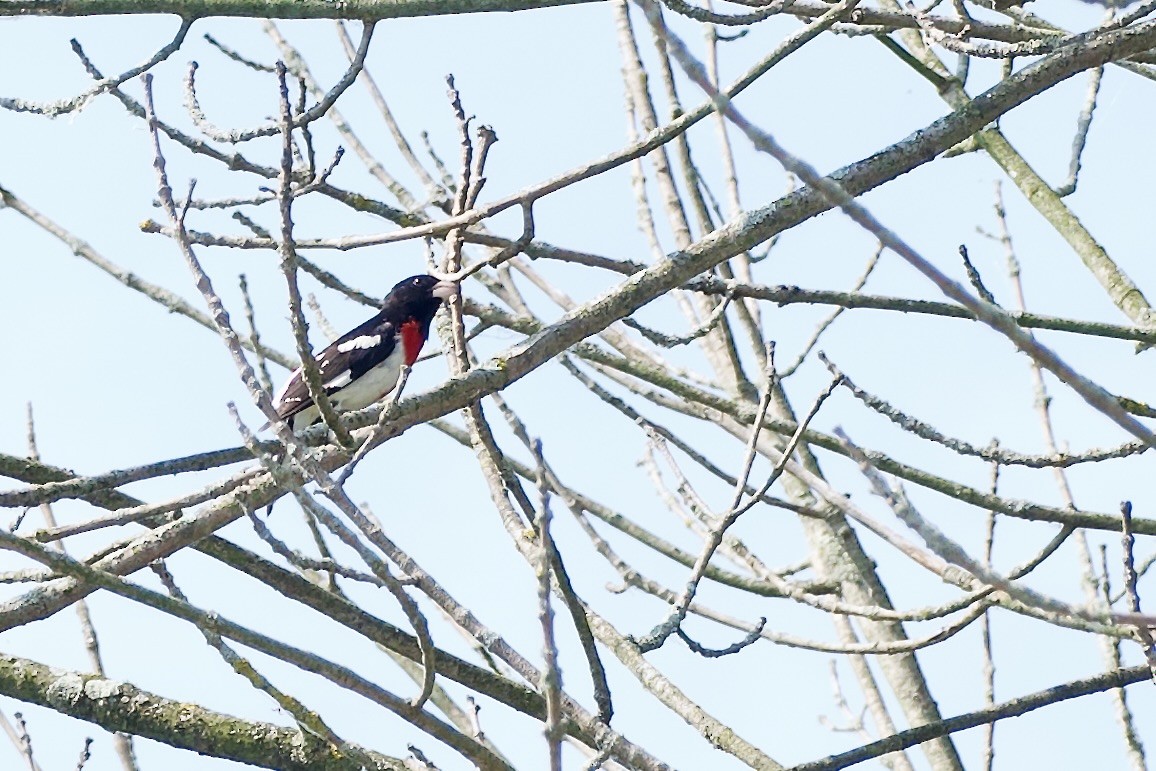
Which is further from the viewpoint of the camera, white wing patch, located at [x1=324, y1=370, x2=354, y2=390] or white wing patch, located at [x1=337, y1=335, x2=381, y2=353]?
white wing patch, located at [x1=337, y1=335, x2=381, y2=353]

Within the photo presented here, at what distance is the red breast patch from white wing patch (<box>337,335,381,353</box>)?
121mm

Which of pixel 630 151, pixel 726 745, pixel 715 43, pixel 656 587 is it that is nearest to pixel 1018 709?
pixel 726 745

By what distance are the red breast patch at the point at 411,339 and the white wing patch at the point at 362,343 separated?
12 cm

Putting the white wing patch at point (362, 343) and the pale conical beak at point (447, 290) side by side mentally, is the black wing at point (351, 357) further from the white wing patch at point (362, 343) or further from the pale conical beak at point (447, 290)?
the pale conical beak at point (447, 290)

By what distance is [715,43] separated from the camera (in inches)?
240

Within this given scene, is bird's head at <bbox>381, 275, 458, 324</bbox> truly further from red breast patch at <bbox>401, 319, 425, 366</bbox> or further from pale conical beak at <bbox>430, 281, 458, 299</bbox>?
pale conical beak at <bbox>430, 281, 458, 299</bbox>

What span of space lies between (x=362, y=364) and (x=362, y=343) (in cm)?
17

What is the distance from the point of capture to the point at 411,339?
688 cm

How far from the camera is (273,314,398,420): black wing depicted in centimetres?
638

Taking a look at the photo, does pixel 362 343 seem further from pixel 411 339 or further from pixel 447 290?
pixel 447 290

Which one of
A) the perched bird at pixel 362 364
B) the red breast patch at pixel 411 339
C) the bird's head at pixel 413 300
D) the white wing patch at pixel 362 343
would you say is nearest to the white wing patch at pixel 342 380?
the perched bird at pixel 362 364

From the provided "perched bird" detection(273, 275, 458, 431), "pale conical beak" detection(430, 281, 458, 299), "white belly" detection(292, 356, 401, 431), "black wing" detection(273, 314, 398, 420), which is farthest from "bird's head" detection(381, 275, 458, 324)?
"pale conical beak" detection(430, 281, 458, 299)

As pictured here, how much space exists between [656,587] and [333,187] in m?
1.43

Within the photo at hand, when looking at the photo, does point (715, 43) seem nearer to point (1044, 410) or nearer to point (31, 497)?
point (1044, 410)
